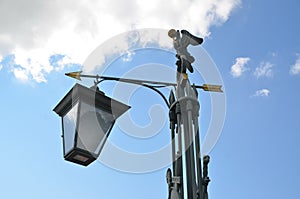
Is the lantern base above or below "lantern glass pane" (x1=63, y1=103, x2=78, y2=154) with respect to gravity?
below

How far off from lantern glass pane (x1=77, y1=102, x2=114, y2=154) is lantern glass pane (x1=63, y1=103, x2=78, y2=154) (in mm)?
85

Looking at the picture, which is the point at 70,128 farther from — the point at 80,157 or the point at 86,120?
the point at 80,157

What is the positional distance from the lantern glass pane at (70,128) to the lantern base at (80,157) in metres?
0.07

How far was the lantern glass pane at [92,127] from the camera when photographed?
5.14 meters

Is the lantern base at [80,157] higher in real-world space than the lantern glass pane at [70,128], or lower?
lower

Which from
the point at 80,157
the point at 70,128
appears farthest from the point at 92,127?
the point at 80,157

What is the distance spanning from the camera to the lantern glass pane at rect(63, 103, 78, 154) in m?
5.16

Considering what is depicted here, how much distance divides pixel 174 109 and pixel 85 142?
Result: 1.01m

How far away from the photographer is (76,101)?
5227 mm

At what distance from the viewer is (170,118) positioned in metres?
5.15

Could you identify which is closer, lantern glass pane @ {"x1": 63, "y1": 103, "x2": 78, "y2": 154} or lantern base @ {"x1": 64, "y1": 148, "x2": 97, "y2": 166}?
lantern base @ {"x1": 64, "y1": 148, "x2": 97, "y2": 166}

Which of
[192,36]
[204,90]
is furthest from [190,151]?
[192,36]

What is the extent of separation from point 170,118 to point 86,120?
2.99ft

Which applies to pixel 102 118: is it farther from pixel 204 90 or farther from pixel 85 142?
pixel 204 90
